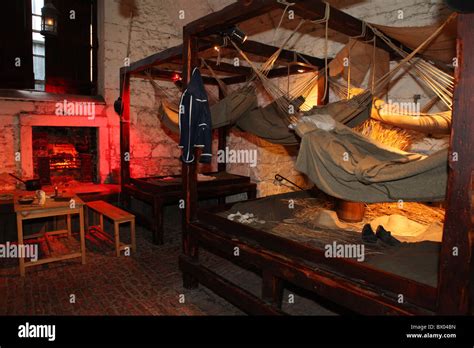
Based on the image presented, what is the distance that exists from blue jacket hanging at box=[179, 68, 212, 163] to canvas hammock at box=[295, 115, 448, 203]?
997 mm

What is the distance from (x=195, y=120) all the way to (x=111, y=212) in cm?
218

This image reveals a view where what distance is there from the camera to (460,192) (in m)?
1.75

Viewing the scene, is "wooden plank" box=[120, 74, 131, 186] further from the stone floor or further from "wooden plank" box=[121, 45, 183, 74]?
the stone floor

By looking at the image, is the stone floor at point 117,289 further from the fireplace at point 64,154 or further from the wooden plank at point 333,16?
the wooden plank at point 333,16

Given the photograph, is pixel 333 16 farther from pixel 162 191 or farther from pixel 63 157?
pixel 63 157

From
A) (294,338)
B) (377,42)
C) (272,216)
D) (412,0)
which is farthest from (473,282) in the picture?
(412,0)

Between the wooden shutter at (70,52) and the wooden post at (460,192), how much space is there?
255 inches

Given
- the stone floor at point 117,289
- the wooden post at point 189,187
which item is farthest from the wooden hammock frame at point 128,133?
the stone floor at point 117,289

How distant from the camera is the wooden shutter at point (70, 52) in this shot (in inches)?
246

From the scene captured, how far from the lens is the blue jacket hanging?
3.45 metres

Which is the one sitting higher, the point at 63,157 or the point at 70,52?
the point at 70,52

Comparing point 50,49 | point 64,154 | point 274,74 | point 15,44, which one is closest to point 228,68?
point 274,74

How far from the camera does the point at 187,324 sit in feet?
9.75

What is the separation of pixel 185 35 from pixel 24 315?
10.2 feet
